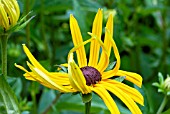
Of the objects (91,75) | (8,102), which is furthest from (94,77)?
(8,102)

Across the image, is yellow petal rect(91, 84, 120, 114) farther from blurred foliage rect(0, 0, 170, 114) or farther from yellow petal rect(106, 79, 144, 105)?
blurred foliage rect(0, 0, 170, 114)

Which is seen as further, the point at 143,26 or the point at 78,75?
the point at 143,26

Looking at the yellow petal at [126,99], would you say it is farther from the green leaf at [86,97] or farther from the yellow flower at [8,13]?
the yellow flower at [8,13]

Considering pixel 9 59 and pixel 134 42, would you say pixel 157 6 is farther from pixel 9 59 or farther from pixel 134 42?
pixel 9 59

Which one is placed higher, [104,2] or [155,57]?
[104,2]

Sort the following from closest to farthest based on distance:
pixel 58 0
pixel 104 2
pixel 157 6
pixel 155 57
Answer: pixel 58 0, pixel 157 6, pixel 104 2, pixel 155 57

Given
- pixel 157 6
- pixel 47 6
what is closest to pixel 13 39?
pixel 47 6

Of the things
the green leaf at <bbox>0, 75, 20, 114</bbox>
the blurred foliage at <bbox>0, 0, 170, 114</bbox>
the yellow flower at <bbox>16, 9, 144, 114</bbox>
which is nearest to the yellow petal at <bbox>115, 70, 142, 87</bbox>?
the yellow flower at <bbox>16, 9, 144, 114</bbox>

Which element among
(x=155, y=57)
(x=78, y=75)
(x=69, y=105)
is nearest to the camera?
(x=78, y=75)
